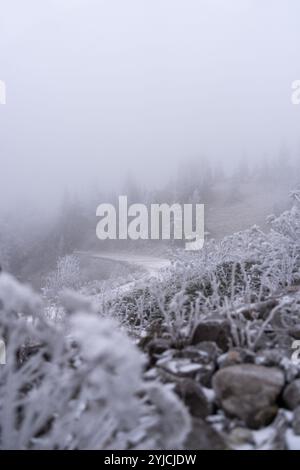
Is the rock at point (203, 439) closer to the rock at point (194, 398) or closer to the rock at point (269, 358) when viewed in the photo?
the rock at point (194, 398)

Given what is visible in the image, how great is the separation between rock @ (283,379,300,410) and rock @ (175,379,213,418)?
1.80 feet

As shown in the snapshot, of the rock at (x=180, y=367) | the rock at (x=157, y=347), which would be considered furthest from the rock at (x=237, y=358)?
the rock at (x=157, y=347)

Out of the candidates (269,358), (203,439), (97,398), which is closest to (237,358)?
(269,358)

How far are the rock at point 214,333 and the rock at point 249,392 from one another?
2.20 ft

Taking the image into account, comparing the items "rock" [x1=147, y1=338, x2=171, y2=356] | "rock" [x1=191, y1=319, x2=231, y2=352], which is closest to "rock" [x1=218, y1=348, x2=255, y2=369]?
"rock" [x1=191, y1=319, x2=231, y2=352]

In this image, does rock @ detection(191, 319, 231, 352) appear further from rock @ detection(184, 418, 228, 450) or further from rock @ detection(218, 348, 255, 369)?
rock @ detection(184, 418, 228, 450)

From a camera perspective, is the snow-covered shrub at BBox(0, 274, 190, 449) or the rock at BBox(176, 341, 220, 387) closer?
the snow-covered shrub at BBox(0, 274, 190, 449)

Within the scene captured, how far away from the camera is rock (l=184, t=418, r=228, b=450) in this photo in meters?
2.57

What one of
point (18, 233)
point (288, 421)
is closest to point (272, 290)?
point (288, 421)

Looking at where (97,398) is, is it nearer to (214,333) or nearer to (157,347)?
(157,347)

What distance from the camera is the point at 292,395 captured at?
286 cm

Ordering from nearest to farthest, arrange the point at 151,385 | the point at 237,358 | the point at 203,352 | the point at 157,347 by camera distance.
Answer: the point at 151,385, the point at 237,358, the point at 203,352, the point at 157,347

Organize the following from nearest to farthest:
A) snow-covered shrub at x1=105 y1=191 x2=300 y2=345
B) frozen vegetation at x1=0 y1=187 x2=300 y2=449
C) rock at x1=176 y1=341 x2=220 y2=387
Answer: frozen vegetation at x1=0 y1=187 x2=300 y2=449
rock at x1=176 y1=341 x2=220 y2=387
snow-covered shrub at x1=105 y1=191 x2=300 y2=345

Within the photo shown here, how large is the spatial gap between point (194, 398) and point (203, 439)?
0.33m
